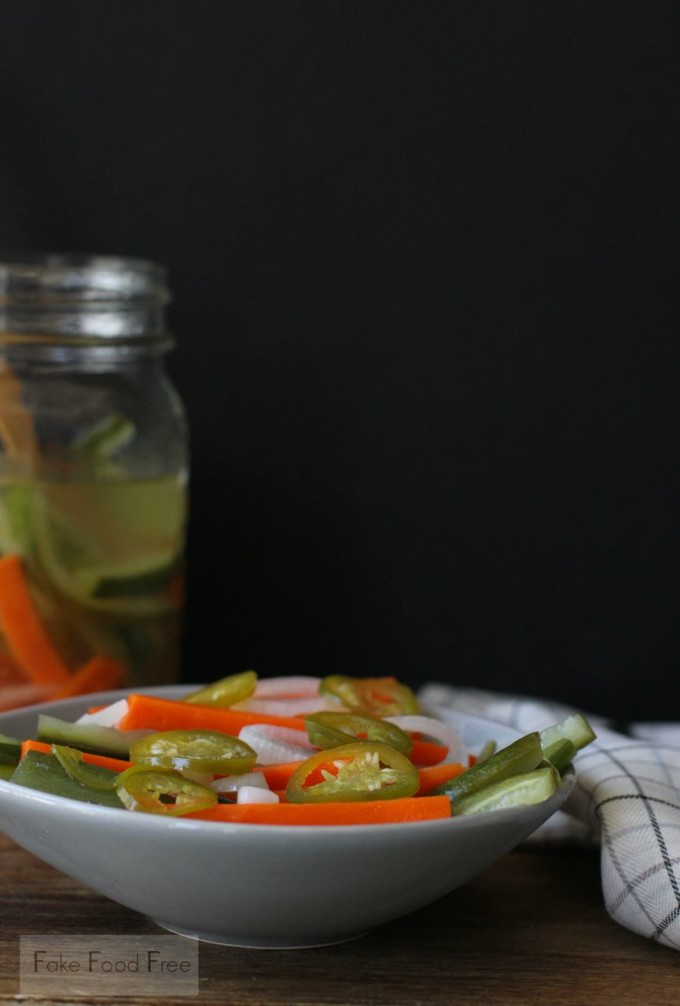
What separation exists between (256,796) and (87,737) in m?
0.16

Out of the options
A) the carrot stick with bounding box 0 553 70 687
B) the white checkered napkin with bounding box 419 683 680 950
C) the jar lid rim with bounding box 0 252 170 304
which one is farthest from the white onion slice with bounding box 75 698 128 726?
the jar lid rim with bounding box 0 252 170 304

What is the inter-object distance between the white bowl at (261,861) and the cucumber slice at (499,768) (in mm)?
30

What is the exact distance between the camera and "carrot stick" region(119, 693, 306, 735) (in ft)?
2.98

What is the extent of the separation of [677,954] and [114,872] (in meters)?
0.42

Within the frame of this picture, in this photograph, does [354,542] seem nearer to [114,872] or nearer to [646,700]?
[646,700]

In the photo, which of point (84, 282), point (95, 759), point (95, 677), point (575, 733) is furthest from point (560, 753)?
point (84, 282)

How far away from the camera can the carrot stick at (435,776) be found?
2.86 ft

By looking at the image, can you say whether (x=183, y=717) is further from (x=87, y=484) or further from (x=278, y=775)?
(x=87, y=484)

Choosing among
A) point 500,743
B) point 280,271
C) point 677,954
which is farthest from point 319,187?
point 677,954

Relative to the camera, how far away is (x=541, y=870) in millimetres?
1091

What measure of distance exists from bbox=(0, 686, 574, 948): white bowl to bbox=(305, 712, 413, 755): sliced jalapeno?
11cm

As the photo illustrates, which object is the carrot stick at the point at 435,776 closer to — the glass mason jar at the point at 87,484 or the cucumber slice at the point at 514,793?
the cucumber slice at the point at 514,793

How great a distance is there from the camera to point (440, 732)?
969 mm

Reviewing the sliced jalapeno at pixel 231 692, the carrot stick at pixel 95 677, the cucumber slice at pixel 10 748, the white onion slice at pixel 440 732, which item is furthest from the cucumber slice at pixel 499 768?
the carrot stick at pixel 95 677
